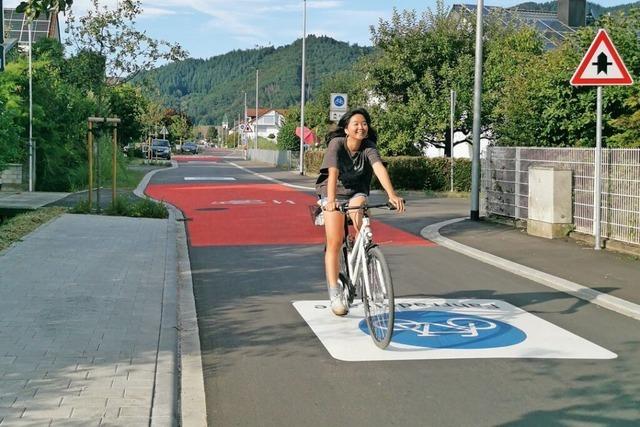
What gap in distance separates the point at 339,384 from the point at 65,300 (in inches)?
138

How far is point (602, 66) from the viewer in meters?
11.5

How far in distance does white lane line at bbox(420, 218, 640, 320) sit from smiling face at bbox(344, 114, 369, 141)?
319 centimetres

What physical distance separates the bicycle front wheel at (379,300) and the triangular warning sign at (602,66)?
6338mm

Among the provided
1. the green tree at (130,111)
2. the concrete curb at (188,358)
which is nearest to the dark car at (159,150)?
the green tree at (130,111)

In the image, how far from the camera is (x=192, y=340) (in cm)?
660

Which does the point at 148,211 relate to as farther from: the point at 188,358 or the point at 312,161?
the point at 312,161

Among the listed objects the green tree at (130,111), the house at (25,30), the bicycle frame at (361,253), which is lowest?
the bicycle frame at (361,253)

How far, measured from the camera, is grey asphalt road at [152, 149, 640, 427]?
4793 millimetres

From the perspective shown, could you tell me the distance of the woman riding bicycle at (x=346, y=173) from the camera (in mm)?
6715

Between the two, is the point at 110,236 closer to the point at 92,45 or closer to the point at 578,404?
the point at 578,404

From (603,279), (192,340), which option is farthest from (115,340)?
(603,279)

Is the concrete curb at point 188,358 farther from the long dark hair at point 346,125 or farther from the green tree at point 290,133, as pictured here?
the green tree at point 290,133

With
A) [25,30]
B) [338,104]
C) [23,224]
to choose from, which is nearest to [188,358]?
[23,224]

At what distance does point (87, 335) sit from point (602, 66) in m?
8.27
